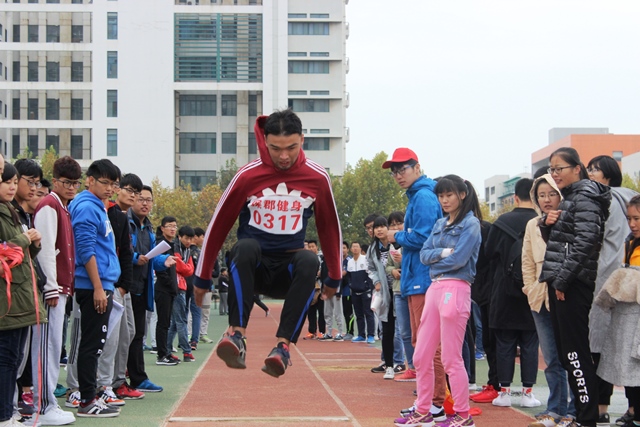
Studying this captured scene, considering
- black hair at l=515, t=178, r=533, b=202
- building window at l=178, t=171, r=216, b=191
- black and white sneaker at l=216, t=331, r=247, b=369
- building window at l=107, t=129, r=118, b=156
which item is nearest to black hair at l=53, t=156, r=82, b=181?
black and white sneaker at l=216, t=331, r=247, b=369

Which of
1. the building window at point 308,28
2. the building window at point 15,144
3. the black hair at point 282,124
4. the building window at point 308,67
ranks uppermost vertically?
the building window at point 308,28

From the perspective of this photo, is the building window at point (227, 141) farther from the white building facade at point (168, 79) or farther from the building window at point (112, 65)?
the building window at point (112, 65)

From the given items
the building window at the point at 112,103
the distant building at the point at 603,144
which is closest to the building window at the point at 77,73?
the building window at the point at 112,103

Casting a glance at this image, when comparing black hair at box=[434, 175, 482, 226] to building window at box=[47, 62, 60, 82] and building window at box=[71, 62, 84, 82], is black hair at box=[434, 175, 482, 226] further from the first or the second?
building window at box=[47, 62, 60, 82]

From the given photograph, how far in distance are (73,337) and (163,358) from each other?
5.04 meters

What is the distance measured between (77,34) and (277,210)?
81353mm

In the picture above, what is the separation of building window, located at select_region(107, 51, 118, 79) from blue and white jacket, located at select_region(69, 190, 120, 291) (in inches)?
3011

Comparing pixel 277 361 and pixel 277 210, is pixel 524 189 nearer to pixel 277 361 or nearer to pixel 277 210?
pixel 277 210

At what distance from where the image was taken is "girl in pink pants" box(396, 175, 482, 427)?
812cm

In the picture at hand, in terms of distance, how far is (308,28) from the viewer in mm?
A: 88750

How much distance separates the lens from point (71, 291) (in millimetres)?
8875

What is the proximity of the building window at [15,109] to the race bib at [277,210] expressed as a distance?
266 ft

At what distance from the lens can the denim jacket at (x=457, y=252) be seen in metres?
8.23

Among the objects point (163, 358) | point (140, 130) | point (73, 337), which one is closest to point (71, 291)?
point (73, 337)
